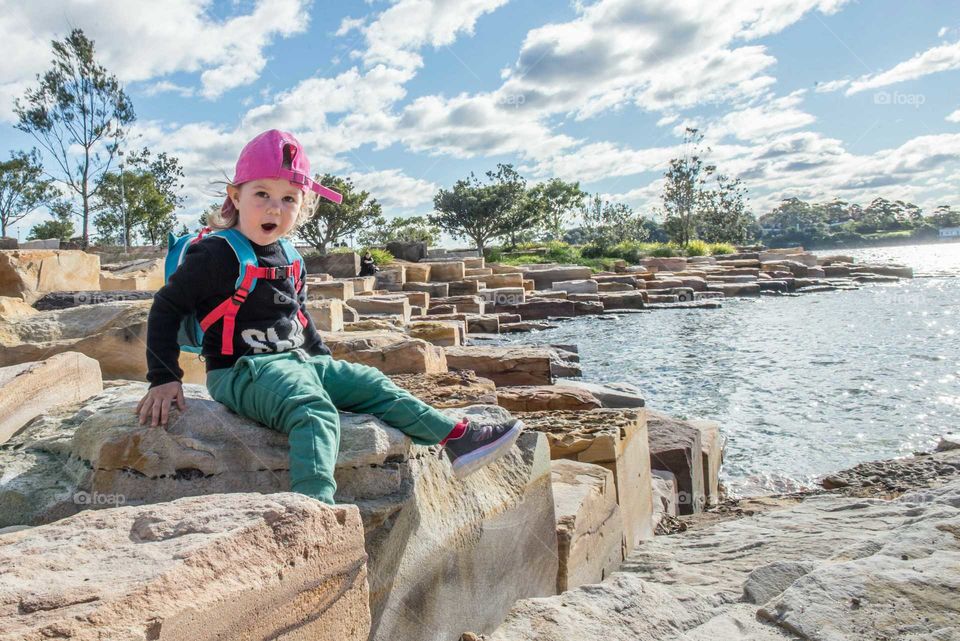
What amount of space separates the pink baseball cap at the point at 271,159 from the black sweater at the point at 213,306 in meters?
0.22

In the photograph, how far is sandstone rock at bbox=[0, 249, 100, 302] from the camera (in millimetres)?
6055

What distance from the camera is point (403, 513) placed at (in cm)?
171

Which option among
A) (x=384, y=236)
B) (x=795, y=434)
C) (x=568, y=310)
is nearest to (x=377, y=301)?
(x=795, y=434)

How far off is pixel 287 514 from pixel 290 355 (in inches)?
33.3

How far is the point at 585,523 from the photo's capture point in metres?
2.55

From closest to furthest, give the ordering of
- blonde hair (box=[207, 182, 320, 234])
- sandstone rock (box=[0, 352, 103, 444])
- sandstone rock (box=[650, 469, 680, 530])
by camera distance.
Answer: blonde hair (box=[207, 182, 320, 234]) < sandstone rock (box=[0, 352, 103, 444]) < sandstone rock (box=[650, 469, 680, 530])

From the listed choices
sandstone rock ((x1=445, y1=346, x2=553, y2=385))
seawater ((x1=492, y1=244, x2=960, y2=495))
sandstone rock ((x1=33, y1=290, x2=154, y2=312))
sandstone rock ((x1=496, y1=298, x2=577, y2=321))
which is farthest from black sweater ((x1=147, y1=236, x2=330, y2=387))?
sandstone rock ((x1=496, y1=298, x2=577, y2=321))

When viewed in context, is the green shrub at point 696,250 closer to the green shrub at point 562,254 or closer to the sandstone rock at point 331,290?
the green shrub at point 562,254

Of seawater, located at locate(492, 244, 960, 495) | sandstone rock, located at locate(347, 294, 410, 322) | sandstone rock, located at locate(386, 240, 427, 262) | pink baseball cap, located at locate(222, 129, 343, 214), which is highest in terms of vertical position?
sandstone rock, located at locate(386, 240, 427, 262)

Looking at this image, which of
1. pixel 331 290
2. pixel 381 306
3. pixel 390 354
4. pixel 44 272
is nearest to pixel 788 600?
pixel 390 354

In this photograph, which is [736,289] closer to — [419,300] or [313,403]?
[419,300]

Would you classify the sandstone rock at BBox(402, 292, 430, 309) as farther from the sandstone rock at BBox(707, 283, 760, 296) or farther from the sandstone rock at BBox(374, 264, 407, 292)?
the sandstone rock at BBox(707, 283, 760, 296)

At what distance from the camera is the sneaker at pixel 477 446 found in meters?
1.99

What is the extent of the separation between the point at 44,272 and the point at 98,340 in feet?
11.7
